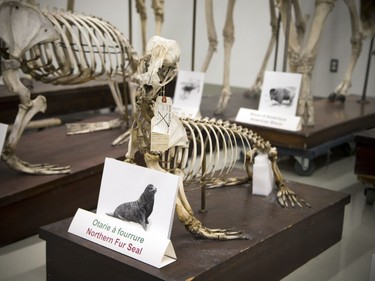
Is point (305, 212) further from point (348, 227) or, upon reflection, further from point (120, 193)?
point (120, 193)

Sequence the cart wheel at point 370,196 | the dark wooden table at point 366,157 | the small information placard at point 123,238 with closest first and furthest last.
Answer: the small information placard at point 123,238
the dark wooden table at point 366,157
the cart wheel at point 370,196

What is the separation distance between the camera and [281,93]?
12.3ft

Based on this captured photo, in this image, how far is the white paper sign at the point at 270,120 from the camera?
369 centimetres

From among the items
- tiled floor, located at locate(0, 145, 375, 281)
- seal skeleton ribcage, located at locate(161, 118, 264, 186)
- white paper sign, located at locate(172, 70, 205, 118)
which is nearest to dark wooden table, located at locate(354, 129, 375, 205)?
tiled floor, located at locate(0, 145, 375, 281)

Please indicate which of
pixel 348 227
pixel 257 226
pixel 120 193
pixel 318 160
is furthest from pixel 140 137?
pixel 318 160

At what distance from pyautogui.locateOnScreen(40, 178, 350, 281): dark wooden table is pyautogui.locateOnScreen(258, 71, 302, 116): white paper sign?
0.95m

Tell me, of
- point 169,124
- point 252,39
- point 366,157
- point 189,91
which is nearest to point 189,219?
point 169,124

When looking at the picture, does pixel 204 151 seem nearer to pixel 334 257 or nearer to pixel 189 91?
pixel 334 257

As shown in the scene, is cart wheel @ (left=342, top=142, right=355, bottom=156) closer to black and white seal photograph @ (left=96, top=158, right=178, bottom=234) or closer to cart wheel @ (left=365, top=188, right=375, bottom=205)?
cart wheel @ (left=365, top=188, right=375, bottom=205)

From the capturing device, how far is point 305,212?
2.54 m

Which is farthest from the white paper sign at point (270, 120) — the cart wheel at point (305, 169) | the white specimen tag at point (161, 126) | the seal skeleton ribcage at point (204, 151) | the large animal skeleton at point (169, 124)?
the white specimen tag at point (161, 126)

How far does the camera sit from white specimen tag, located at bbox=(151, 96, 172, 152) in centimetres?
201

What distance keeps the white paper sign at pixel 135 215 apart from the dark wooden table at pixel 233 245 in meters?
0.04

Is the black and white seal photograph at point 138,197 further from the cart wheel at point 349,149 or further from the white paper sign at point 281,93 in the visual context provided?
the cart wheel at point 349,149
